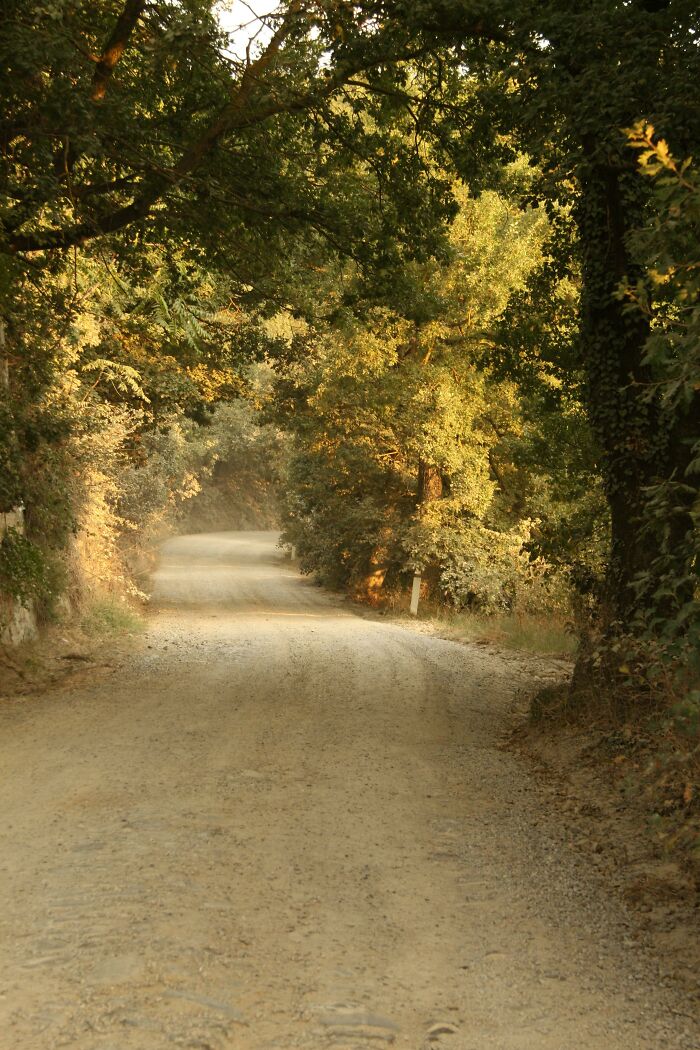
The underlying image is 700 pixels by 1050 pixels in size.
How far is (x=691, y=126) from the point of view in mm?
6938

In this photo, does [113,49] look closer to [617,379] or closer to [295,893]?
[617,379]

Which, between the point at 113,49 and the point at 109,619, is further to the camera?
the point at 109,619

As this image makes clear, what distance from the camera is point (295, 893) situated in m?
4.87

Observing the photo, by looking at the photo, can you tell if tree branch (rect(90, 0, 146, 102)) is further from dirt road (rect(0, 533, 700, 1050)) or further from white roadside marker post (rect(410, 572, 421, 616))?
white roadside marker post (rect(410, 572, 421, 616))

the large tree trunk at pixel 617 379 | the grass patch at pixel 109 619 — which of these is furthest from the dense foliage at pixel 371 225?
the grass patch at pixel 109 619

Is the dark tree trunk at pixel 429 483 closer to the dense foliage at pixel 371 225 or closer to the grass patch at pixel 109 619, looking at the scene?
the dense foliage at pixel 371 225

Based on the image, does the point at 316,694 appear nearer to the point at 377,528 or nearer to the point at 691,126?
the point at 691,126

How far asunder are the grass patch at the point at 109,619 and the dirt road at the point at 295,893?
581 cm

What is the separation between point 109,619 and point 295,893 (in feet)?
40.9

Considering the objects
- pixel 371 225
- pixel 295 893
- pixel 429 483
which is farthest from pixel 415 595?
pixel 295 893

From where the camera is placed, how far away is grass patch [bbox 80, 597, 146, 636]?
15773 millimetres

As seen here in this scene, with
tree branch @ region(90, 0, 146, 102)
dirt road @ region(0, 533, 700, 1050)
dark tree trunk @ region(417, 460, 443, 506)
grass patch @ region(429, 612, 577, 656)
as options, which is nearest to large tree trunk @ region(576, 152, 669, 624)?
dirt road @ region(0, 533, 700, 1050)

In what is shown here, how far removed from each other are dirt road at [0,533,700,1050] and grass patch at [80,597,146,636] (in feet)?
19.1

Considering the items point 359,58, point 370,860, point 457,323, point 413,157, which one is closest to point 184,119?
point 359,58
